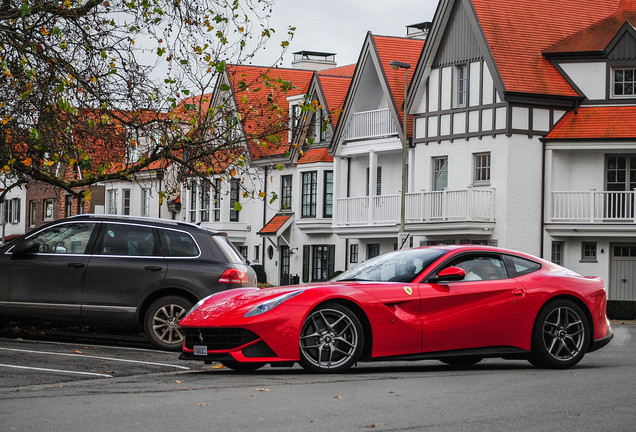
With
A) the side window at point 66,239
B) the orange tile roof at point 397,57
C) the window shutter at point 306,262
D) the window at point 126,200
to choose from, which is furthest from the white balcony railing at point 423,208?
the window at point 126,200

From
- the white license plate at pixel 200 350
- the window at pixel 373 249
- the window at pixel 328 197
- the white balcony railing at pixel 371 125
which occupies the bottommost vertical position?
the white license plate at pixel 200 350

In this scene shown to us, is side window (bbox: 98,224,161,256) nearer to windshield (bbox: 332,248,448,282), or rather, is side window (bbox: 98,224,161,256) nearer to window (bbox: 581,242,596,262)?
windshield (bbox: 332,248,448,282)

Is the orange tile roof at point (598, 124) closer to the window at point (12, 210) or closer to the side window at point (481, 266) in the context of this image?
the side window at point (481, 266)

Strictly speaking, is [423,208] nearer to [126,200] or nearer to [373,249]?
[373,249]

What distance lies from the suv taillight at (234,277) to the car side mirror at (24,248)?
2.77m

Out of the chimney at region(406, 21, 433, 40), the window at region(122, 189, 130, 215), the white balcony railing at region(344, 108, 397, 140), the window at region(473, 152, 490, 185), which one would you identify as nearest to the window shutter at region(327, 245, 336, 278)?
the white balcony railing at region(344, 108, 397, 140)

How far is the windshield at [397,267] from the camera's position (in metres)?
12.5

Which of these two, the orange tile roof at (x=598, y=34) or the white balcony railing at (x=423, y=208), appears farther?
the orange tile roof at (x=598, y=34)

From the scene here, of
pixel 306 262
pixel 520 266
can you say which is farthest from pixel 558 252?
pixel 520 266

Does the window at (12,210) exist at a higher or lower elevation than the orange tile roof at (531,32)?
lower

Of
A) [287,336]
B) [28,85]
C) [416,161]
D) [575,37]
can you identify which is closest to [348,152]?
[416,161]

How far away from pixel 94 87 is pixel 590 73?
992 inches

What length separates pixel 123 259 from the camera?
1583 cm

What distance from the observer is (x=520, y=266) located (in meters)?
13.0
